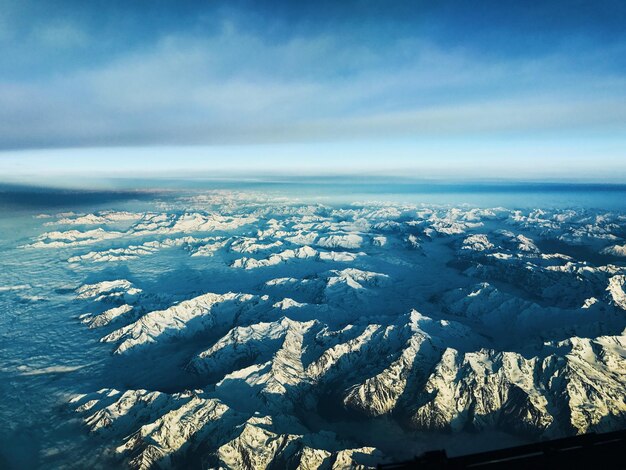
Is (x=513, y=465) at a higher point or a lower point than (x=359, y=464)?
higher

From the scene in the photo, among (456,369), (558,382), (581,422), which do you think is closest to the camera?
(581,422)

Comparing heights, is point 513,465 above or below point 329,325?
above

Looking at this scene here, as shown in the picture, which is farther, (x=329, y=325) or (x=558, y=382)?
(x=329, y=325)

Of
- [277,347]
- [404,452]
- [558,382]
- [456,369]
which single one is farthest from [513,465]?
[277,347]

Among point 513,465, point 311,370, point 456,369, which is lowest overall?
point 311,370

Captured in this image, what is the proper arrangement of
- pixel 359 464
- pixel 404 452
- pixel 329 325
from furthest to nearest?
pixel 329 325
pixel 404 452
pixel 359 464

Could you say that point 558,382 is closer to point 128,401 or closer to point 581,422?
point 581,422

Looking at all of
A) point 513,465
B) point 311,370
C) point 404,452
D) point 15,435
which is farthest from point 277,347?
point 513,465

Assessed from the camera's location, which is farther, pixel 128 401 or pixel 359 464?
pixel 128 401

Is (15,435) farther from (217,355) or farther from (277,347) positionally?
(277,347)
